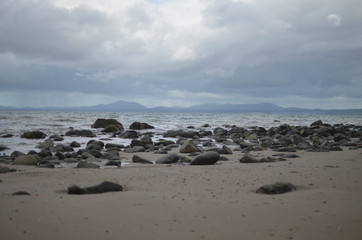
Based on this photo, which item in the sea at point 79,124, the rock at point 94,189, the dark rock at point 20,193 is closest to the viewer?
the dark rock at point 20,193

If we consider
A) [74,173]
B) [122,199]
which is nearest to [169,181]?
[122,199]

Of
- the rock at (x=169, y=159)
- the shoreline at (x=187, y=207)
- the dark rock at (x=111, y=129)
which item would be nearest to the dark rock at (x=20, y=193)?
the shoreline at (x=187, y=207)

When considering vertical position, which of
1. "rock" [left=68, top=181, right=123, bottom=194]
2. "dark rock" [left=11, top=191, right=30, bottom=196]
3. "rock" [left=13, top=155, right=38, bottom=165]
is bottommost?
"rock" [left=13, top=155, right=38, bottom=165]

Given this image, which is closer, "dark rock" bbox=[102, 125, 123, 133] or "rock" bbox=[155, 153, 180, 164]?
"rock" bbox=[155, 153, 180, 164]

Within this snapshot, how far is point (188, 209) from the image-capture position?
13.3 feet

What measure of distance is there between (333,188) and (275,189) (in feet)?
3.32

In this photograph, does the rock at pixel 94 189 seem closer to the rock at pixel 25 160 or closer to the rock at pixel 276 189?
the rock at pixel 276 189

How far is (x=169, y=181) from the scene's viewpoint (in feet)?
20.0

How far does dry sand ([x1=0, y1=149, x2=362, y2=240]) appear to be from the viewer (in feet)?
10.8

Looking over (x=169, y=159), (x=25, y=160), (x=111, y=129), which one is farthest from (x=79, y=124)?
(x=169, y=159)

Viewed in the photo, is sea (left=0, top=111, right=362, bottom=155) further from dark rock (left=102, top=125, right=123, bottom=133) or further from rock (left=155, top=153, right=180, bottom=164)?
rock (left=155, top=153, right=180, bottom=164)

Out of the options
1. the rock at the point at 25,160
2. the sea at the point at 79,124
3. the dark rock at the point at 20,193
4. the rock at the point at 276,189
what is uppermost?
the rock at the point at 276,189

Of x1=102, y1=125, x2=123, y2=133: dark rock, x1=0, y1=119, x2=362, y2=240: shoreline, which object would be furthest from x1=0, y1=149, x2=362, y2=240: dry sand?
x1=102, y1=125, x2=123, y2=133: dark rock

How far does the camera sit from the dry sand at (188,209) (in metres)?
3.29
